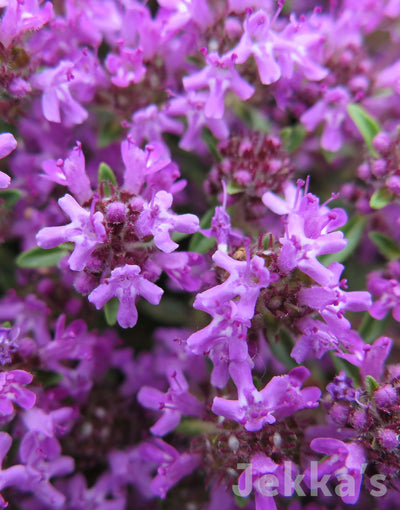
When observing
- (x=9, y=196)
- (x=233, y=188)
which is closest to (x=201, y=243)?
(x=233, y=188)

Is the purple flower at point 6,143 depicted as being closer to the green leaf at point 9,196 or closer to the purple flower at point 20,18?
the green leaf at point 9,196

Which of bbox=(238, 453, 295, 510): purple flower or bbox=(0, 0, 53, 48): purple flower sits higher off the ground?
bbox=(0, 0, 53, 48): purple flower

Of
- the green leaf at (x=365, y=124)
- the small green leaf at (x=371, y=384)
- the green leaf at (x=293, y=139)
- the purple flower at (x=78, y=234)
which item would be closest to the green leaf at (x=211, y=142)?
the green leaf at (x=293, y=139)

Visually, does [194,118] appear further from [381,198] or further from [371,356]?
[371,356]

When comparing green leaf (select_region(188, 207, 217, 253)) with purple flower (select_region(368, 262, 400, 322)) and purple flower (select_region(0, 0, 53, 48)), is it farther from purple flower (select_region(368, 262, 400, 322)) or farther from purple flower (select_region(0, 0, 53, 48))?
purple flower (select_region(0, 0, 53, 48))

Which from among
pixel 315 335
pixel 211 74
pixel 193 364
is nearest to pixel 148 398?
pixel 193 364

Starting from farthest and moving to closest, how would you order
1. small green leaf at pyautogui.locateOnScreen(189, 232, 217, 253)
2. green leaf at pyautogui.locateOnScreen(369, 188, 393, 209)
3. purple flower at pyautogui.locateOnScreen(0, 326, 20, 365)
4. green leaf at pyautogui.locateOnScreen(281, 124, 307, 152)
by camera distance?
1. green leaf at pyautogui.locateOnScreen(281, 124, 307, 152)
2. green leaf at pyautogui.locateOnScreen(369, 188, 393, 209)
3. small green leaf at pyautogui.locateOnScreen(189, 232, 217, 253)
4. purple flower at pyautogui.locateOnScreen(0, 326, 20, 365)

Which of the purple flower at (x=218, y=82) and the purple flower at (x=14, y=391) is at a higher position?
the purple flower at (x=218, y=82)

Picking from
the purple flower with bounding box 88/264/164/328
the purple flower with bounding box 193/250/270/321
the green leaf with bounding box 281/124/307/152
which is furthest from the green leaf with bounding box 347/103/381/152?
the purple flower with bounding box 88/264/164/328
